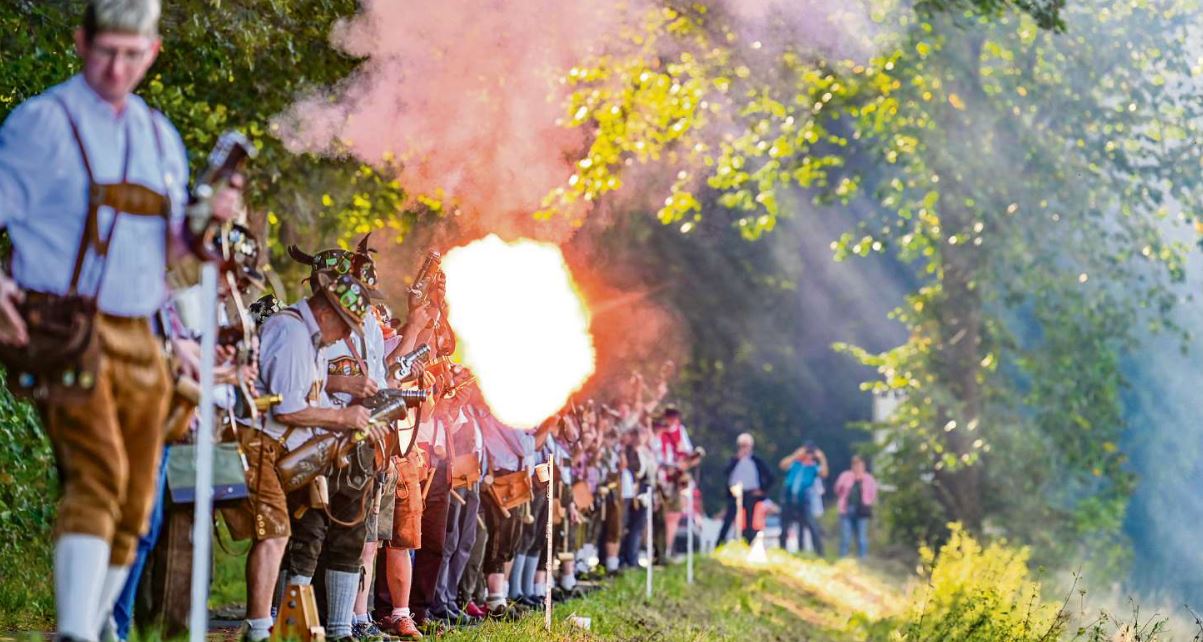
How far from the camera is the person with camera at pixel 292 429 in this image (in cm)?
899

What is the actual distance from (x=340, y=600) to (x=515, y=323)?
13.6 feet

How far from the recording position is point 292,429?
9297 mm

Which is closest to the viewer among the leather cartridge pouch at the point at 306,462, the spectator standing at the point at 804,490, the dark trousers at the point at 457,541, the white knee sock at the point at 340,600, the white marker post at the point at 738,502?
the leather cartridge pouch at the point at 306,462

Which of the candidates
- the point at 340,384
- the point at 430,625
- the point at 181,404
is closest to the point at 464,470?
the point at 430,625

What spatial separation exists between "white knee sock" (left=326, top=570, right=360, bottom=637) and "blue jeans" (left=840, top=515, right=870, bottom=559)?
23165 millimetres

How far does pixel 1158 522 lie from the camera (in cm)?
3431

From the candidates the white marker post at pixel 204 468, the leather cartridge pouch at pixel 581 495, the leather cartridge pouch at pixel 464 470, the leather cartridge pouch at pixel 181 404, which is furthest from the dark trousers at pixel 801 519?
the white marker post at pixel 204 468

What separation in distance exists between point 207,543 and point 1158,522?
30.6 m

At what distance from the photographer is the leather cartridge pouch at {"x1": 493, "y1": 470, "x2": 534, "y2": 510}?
14.1 meters

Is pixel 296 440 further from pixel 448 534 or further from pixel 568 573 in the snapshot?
pixel 568 573

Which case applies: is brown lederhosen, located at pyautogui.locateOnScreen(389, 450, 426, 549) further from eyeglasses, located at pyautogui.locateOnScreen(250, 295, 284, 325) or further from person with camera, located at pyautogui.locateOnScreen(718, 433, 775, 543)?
person with camera, located at pyautogui.locateOnScreen(718, 433, 775, 543)

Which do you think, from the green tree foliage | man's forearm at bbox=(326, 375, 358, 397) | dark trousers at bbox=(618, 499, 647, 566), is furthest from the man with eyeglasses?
the green tree foliage

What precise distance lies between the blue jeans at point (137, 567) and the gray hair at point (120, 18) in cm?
194

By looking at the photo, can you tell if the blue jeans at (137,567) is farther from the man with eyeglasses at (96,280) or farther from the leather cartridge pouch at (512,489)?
the leather cartridge pouch at (512,489)
